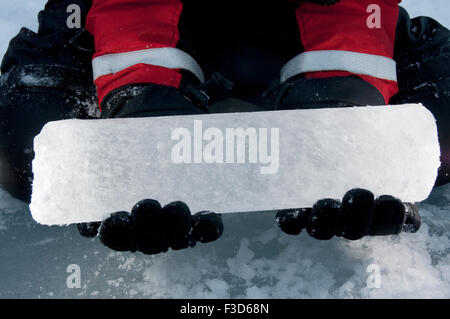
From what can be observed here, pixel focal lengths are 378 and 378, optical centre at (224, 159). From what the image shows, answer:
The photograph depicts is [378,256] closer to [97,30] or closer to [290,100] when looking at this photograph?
[290,100]

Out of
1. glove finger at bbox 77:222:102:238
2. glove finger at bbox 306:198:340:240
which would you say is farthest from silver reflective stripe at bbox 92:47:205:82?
glove finger at bbox 306:198:340:240

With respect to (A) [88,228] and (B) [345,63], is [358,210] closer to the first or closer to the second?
(B) [345,63]

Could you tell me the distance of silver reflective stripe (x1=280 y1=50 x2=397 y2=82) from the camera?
87 centimetres

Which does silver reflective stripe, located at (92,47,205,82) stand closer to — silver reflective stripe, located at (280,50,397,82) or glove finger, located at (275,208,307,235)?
silver reflective stripe, located at (280,50,397,82)

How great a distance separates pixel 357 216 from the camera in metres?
0.71

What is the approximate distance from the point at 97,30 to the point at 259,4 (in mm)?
425

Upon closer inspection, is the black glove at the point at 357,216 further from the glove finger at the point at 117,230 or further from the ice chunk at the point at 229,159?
the glove finger at the point at 117,230

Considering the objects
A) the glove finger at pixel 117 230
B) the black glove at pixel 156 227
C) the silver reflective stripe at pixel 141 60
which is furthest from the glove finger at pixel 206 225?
the silver reflective stripe at pixel 141 60

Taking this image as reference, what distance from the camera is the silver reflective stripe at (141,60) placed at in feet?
2.84

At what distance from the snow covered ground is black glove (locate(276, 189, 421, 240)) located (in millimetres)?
148

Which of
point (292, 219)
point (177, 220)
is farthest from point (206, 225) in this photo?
point (292, 219)

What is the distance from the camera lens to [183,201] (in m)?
0.72

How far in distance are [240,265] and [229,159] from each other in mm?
302
